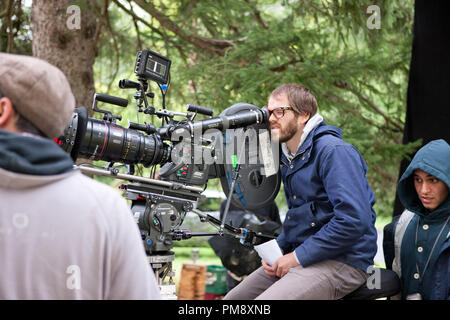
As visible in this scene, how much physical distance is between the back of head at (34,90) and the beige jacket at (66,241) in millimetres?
149

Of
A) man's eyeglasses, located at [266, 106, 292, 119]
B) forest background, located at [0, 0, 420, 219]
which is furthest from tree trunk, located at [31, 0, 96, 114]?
man's eyeglasses, located at [266, 106, 292, 119]

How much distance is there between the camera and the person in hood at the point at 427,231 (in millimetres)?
2113

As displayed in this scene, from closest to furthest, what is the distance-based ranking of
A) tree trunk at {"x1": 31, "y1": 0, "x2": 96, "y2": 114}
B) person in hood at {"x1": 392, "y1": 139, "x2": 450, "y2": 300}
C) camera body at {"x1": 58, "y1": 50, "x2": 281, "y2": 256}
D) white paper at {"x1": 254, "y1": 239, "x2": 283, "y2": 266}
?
1. person in hood at {"x1": 392, "y1": 139, "x2": 450, "y2": 300}
2. white paper at {"x1": 254, "y1": 239, "x2": 283, "y2": 266}
3. camera body at {"x1": 58, "y1": 50, "x2": 281, "y2": 256}
4. tree trunk at {"x1": 31, "y1": 0, "x2": 96, "y2": 114}

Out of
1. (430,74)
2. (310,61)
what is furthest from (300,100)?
(430,74)

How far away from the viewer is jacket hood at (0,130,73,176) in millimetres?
1057

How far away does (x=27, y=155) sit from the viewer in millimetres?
1073

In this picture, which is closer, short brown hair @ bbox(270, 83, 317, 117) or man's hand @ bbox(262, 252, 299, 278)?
man's hand @ bbox(262, 252, 299, 278)

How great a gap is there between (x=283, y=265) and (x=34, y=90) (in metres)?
1.50

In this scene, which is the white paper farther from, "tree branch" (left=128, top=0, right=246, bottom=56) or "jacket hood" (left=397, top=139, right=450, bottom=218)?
"tree branch" (left=128, top=0, right=246, bottom=56)

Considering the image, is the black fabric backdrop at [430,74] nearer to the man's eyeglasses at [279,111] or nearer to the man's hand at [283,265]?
the man's eyeglasses at [279,111]

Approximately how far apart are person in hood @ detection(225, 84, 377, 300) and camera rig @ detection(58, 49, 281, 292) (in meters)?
0.23

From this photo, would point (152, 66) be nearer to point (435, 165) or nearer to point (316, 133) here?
point (316, 133)

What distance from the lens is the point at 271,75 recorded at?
4195 millimetres

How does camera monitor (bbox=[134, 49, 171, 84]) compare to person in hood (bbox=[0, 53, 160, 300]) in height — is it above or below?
above
